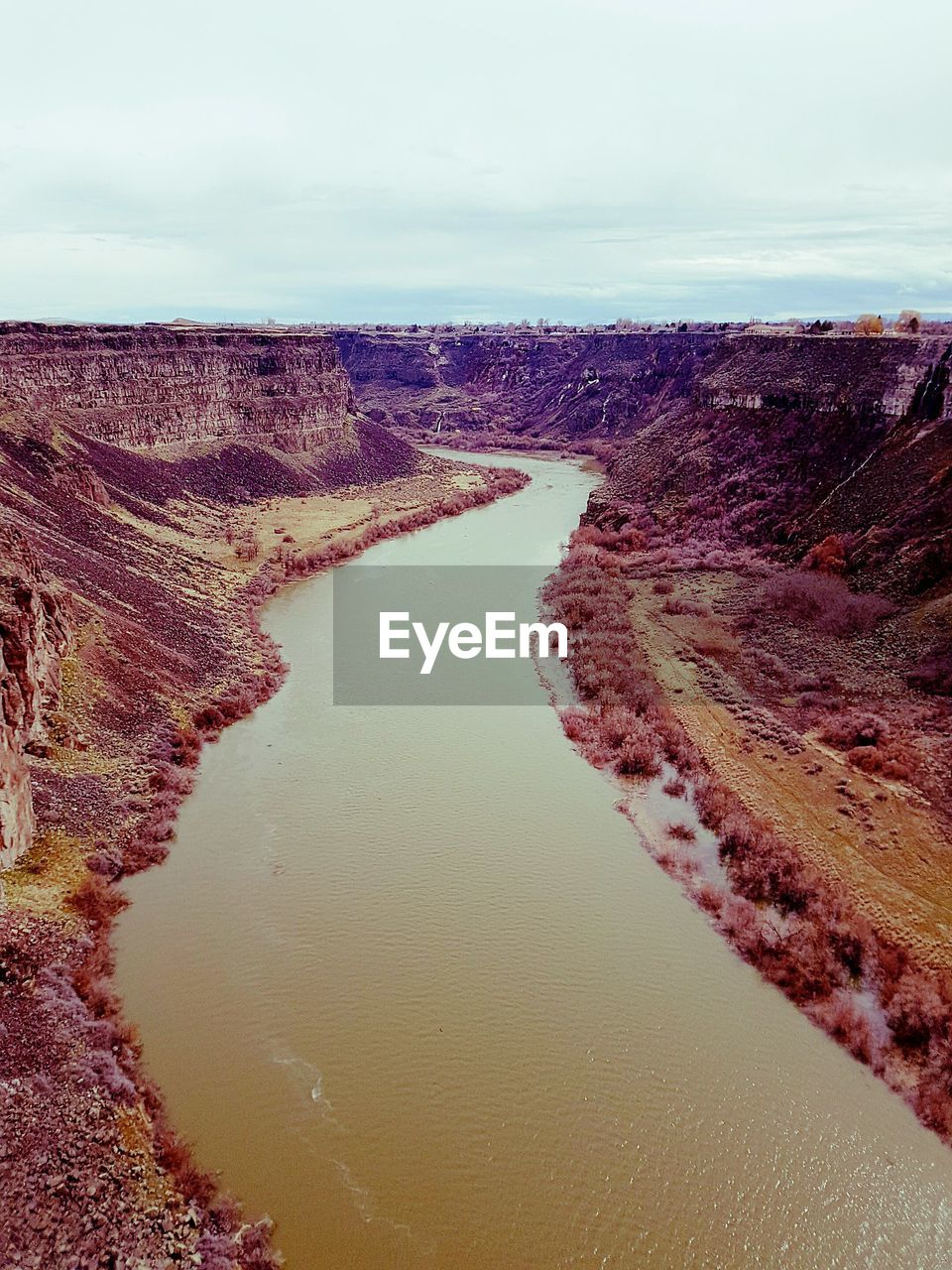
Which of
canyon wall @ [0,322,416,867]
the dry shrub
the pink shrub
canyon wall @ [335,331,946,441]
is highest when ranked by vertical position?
canyon wall @ [335,331,946,441]

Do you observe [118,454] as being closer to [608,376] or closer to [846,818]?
[846,818]

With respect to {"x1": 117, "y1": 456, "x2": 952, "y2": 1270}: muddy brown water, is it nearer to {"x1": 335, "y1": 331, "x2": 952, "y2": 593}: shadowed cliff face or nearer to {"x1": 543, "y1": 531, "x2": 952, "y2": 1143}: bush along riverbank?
{"x1": 543, "y1": 531, "x2": 952, "y2": 1143}: bush along riverbank

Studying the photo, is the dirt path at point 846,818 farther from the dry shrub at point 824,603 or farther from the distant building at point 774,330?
the distant building at point 774,330

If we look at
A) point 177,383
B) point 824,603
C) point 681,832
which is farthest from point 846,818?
point 177,383

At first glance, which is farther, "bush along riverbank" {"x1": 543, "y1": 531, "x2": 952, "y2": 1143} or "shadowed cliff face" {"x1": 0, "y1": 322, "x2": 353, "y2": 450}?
"shadowed cliff face" {"x1": 0, "y1": 322, "x2": 353, "y2": 450}

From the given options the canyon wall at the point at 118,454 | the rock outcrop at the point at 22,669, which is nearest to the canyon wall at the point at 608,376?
the canyon wall at the point at 118,454

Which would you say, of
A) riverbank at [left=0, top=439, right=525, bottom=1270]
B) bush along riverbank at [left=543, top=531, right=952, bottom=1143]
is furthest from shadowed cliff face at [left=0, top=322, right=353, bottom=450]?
bush along riverbank at [left=543, top=531, right=952, bottom=1143]
